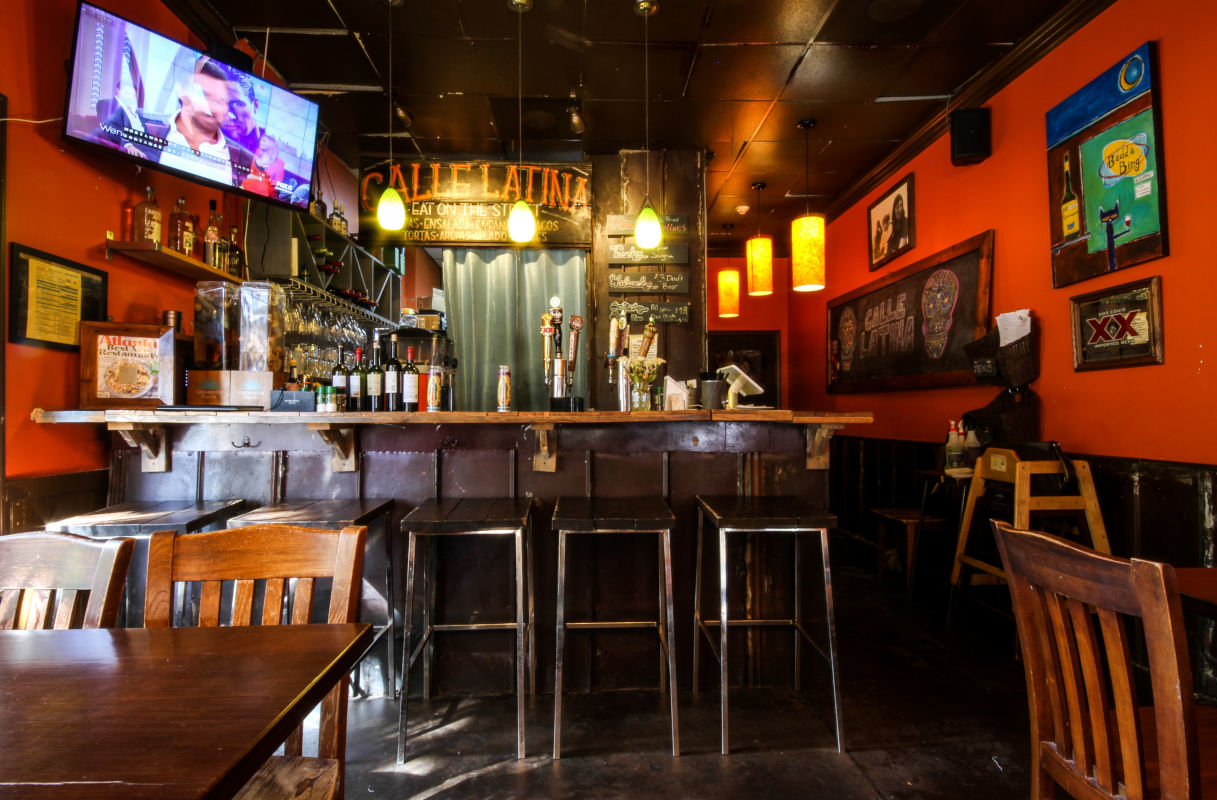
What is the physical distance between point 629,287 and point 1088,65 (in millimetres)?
2918

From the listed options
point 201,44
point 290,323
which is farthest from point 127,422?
point 201,44

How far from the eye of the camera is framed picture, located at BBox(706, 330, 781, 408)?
7.75 metres

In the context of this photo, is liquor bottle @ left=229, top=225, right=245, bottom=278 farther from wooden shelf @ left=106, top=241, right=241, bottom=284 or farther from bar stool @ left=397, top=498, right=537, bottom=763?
bar stool @ left=397, top=498, right=537, bottom=763

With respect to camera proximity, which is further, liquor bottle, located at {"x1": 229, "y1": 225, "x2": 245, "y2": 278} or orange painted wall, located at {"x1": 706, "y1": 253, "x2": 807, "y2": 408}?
orange painted wall, located at {"x1": 706, "y1": 253, "x2": 807, "y2": 408}

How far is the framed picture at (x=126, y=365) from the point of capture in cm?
225

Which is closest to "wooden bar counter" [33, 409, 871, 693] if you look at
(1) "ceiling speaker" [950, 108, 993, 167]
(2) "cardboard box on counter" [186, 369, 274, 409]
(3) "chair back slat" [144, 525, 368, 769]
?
(2) "cardboard box on counter" [186, 369, 274, 409]

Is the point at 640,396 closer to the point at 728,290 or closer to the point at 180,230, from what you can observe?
the point at 180,230

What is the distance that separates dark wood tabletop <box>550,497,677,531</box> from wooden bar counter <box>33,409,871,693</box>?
27 centimetres

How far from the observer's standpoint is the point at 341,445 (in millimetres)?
2404

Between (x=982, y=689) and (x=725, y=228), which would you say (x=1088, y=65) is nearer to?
(x=982, y=689)

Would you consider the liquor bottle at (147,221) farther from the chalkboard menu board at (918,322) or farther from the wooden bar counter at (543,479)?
the chalkboard menu board at (918,322)

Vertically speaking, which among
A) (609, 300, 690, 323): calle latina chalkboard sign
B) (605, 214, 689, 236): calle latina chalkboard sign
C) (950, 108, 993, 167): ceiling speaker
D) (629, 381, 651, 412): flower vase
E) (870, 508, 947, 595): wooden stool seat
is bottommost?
Result: (870, 508, 947, 595): wooden stool seat

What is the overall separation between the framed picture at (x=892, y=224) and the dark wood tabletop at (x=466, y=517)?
3971 millimetres

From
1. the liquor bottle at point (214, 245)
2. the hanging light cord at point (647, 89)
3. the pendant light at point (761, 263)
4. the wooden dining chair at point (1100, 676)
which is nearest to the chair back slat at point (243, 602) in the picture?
the wooden dining chair at point (1100, 676)
